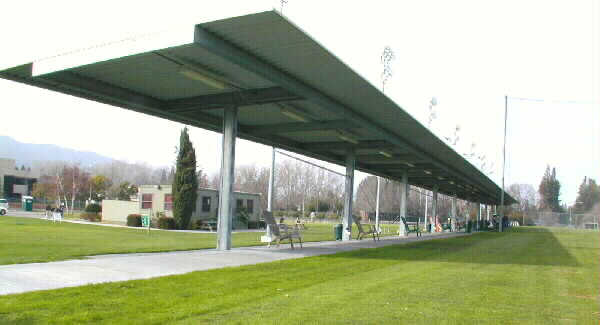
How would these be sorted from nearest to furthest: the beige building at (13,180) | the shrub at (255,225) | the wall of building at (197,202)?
the wall of building at (197,202), the shrub at (255,225), the beige building at (13,180)

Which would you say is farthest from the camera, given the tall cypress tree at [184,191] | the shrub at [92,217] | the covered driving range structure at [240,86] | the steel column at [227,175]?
the shrub at [92,217]

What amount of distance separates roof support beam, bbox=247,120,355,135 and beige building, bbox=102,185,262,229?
17975 mm

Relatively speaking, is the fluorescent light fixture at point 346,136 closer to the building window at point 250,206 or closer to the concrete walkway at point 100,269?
the concrete walkway at point 100,269

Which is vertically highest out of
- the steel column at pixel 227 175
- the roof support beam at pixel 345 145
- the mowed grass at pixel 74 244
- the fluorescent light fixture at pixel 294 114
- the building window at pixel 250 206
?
the fluorescent light fixture at pixel 294 114

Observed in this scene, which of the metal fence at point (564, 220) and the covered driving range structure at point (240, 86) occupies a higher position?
the covered driving range structure at point (240, 86)

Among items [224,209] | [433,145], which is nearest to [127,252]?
[224,209]

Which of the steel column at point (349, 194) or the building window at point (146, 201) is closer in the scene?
the steel column at point (349, 194)

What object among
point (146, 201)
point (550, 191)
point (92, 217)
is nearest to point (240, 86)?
point (146, 201)

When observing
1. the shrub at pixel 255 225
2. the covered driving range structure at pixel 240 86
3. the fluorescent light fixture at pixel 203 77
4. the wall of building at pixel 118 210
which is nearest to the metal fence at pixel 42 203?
the wall of building at pixel 118 210

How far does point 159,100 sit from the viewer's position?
14.0 m

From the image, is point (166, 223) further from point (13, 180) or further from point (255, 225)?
point (13, 180)

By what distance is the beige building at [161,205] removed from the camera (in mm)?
34188

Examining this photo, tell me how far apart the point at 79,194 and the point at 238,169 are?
42396 mm

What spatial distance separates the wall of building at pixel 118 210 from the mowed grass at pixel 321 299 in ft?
93.2
